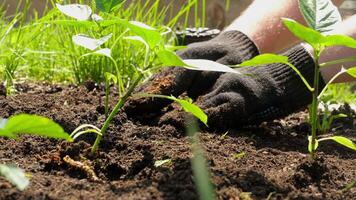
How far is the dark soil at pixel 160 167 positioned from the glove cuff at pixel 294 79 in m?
0.11

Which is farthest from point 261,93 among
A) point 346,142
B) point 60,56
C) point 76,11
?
point 60,56

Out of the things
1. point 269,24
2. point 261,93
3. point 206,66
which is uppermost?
point 206,66

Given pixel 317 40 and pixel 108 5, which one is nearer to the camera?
pixel 317 40

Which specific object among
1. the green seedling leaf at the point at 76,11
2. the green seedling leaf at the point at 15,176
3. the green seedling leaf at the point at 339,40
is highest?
the green seedling leaf at the point at 76,11

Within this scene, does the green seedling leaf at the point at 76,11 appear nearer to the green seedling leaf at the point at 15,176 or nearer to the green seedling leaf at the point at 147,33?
the green seedling leaf at the point at 147,33

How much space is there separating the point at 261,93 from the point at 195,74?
236mm

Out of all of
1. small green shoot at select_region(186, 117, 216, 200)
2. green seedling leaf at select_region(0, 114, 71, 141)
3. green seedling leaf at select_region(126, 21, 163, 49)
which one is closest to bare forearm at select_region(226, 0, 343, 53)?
small green shoot at select_region(186, 117, 216, 200)

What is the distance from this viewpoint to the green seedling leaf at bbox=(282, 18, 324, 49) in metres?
1.02

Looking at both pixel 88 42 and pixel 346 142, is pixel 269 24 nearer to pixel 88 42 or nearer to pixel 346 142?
pixel 346 142

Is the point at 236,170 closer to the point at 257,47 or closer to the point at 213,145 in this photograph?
the point at 213,145

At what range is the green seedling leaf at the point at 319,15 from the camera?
1169 mm

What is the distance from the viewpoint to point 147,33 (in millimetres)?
1093

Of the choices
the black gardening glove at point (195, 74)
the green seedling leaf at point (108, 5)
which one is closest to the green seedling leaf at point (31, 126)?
the green seedling leaf at point (108, 5)

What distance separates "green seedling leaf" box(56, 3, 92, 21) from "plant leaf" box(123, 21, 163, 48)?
0.16 meters
